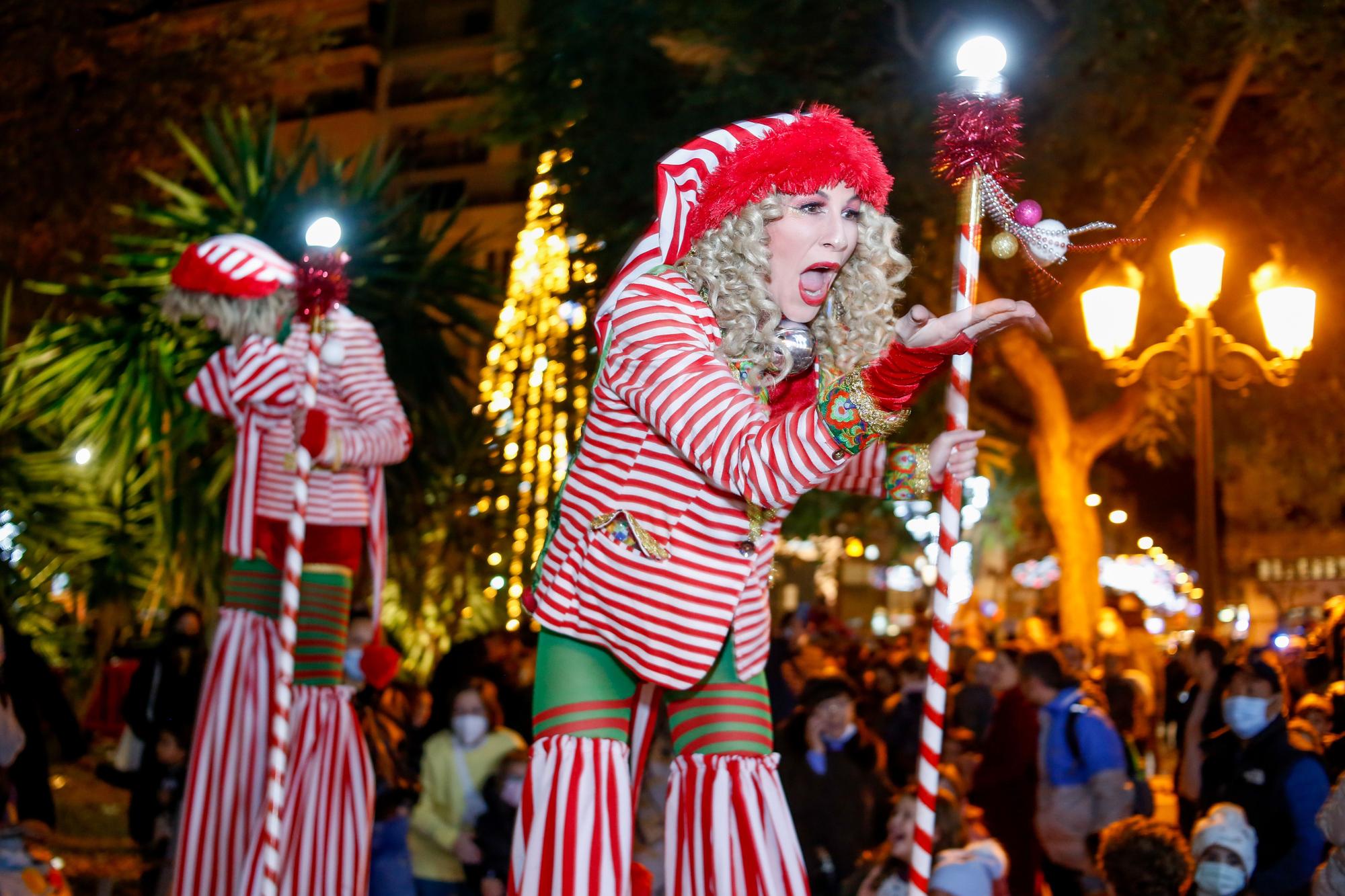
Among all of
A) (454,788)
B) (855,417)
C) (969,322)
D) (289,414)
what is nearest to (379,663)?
(454,788)

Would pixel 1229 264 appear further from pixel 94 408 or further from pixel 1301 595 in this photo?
pixel 1301 595

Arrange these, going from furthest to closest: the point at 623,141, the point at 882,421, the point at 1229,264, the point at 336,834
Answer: the point at 1229,264 < the point at 623,141 < the point at 336,834 < the point at 882,421

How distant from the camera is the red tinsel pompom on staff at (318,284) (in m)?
4.26

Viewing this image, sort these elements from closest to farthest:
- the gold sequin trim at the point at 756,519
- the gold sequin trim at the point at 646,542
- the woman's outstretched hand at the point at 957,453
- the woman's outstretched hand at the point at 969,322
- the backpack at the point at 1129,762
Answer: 1. the woman's outstretched hand at the point at 969,322
2. the woman's outstretched hand at the point at 957,453
3. the gold sequin trim at the point at 646,542
4. the gold sequin trim at the point at 756,519
5. the backpack at the point at 1129,762

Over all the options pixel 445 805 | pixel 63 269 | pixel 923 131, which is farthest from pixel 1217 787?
pixel 63 269

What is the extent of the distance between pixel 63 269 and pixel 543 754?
12705 millimetres

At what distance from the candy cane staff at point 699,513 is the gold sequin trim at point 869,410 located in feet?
0.93

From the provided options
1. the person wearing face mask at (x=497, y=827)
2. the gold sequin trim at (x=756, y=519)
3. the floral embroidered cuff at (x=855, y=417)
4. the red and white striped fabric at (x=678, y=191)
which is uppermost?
the red and white striped fabric at (x=678, y=191)

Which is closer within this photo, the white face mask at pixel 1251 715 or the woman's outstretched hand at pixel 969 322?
the woman's outstretched hand at pixel 969 322

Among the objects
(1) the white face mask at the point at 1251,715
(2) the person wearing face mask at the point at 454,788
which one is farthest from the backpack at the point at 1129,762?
(2) the person wearing face mask at the point at 454,788

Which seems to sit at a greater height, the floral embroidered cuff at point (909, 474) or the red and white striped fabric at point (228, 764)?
the floral embroidered cuff at point (909, 474)

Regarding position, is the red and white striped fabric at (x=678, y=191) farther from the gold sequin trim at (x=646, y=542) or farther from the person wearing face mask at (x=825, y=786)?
the person wearing face mask at (x=825, y=786)

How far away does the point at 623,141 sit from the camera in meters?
9.65

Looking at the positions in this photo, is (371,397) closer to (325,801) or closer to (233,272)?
(233,272)
